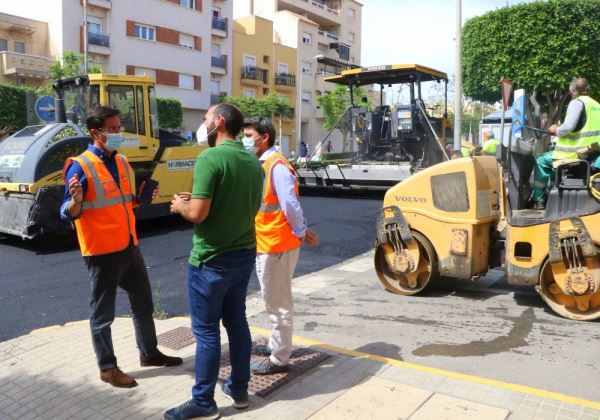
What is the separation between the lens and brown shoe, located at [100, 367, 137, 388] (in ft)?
11.8

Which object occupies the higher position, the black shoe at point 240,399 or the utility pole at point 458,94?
the utility pole at point 458,94

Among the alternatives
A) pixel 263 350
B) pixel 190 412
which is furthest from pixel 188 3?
pixel 190 412

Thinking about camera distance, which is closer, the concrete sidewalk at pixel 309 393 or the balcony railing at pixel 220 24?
the concrete sidewalk at pixel 309 393

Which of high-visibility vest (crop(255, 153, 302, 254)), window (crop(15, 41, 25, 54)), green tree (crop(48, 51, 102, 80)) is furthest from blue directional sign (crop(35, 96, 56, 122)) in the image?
window (crop(15, 41, 25, 54))

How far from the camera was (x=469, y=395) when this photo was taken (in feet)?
11.4

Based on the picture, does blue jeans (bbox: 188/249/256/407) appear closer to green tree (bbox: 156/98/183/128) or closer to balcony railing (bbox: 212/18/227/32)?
green tree (bbox: 156/98/183/128)

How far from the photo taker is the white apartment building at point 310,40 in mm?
46531

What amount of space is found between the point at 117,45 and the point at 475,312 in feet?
96.5

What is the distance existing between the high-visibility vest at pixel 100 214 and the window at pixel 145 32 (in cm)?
3063

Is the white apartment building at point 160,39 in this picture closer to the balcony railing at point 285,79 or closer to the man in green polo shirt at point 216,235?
the balcony railing at point 285,79

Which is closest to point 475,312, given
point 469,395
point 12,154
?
point 469,395

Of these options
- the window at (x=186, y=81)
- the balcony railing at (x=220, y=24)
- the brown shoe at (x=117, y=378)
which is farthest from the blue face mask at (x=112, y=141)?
the balcony railing at (x=220, y=24)

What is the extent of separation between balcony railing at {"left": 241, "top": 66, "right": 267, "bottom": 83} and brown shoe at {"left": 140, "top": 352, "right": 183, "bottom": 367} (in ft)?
125

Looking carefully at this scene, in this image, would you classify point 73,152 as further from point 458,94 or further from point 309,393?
point 458,94
